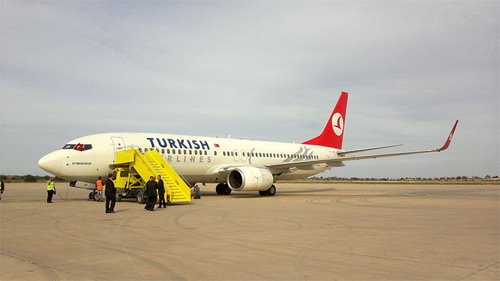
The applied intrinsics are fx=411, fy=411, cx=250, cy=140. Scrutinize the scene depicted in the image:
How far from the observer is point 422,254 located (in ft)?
22.0

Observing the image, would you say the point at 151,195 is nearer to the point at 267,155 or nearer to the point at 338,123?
the point at 267,155

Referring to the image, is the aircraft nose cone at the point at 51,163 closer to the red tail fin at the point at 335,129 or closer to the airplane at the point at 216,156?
the airplane at the point at 216,156

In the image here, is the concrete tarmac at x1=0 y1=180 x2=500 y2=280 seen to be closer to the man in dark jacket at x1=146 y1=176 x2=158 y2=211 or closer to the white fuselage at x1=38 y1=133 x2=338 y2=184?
the man in dark jacket at x1=146 y1=176 x2=158 y2=211

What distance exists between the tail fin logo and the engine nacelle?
1235 centimetres

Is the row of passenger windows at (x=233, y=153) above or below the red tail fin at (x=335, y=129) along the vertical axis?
below

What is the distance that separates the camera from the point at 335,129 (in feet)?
111

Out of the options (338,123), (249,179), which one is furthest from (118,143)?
(338,123)

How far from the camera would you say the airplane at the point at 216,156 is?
1861 centimetres

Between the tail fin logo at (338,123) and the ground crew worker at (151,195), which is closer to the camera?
the ground crew worker at (151,195)

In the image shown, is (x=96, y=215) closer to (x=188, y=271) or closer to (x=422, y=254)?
(x=188, y=271)

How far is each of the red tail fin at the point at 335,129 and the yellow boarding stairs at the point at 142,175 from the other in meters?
17.2

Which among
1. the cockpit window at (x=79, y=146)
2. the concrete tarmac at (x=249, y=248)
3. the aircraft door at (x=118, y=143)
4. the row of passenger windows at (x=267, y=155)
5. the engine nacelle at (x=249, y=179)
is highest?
the row of passenger windows at (x=267, y=155)

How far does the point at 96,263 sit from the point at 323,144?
28706 millimetres

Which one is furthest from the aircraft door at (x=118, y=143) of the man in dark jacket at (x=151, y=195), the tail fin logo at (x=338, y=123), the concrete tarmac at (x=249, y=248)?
the tail fin logo at (x=338, y=123)
